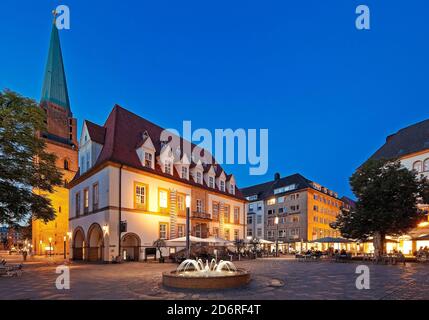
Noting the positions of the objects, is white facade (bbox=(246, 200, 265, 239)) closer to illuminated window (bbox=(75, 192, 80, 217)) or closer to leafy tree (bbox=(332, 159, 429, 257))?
leafy tree (bbox=(332, 159, 429, 257))

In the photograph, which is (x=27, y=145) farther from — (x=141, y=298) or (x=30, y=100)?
(x=141, y=298)

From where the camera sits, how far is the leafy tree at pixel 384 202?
32.9m

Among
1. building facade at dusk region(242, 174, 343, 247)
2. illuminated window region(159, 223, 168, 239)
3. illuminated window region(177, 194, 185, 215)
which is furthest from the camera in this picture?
building facade at dusk region(242, 174, 343, 247)

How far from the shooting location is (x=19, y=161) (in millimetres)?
26359

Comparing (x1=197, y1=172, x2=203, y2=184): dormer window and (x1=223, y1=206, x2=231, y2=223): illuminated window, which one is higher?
(x1=197, y1=172, x2=203, y2=184): dormer window

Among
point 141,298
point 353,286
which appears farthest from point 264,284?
point 141,298

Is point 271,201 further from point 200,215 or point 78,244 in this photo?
point 78,244

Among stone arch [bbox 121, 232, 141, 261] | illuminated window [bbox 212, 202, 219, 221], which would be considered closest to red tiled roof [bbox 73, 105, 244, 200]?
stone arch [bbox 121, 232, 141, 261]

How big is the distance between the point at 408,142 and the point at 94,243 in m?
48.8

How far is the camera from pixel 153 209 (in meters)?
36.4

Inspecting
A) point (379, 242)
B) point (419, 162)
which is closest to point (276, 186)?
point (419, 162)

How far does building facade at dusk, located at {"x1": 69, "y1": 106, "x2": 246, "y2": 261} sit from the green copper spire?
3742 centimetres

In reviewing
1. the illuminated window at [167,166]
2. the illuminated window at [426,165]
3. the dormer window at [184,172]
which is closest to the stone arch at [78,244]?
the illuminated window at [167,166]

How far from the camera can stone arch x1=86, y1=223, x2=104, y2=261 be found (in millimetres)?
33062
